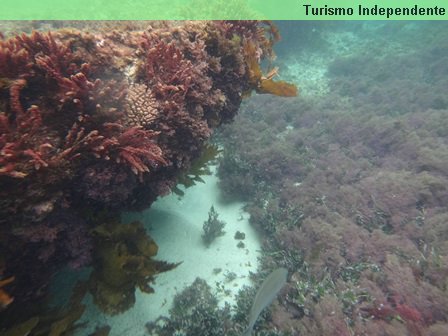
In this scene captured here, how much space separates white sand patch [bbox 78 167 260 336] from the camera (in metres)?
5.24

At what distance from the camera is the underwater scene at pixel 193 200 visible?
3.19 metres

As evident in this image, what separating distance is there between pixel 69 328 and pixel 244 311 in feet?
9.30

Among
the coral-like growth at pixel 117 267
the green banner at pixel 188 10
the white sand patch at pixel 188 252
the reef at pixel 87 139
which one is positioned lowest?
the white sand patch at pixel 188 252

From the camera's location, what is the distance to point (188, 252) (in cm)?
630

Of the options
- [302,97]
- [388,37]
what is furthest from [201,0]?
[388,37]

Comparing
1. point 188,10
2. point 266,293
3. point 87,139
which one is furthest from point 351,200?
point 188,10

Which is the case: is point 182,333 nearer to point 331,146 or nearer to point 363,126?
point 331,146

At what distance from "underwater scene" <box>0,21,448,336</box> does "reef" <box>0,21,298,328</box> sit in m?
0.02

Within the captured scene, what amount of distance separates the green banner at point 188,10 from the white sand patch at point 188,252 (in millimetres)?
4418

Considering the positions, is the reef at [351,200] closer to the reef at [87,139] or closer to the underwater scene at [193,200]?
the underwater scene at [193,200]

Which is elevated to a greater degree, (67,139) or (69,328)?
(67,139)

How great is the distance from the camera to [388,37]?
2092 cm

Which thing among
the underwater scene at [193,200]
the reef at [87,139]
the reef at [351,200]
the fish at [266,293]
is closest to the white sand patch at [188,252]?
the underwater scene at [193,200]

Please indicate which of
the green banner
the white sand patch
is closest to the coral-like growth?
the white sand patch
